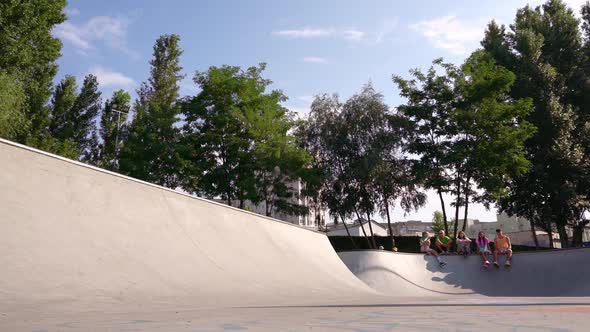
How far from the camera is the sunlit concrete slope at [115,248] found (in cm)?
429

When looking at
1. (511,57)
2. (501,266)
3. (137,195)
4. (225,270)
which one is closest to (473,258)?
(501,266)

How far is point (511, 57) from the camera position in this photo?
79.6 feet

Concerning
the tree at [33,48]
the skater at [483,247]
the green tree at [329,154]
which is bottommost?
the skater at [483,247]

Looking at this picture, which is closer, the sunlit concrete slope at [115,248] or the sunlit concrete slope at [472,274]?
the sunlit concrete slope at [115,248]

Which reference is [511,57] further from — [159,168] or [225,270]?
[225,270]

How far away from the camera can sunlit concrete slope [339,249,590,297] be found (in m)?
11.5

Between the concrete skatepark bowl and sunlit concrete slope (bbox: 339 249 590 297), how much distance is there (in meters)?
1.37

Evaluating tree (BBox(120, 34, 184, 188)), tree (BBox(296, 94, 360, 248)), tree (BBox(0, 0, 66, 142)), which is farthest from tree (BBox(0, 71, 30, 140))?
tree (BBox(296, 94, 360, 248))

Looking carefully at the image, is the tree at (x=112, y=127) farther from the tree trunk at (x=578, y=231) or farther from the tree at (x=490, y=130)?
the tree trunk at (x=578, y=231)

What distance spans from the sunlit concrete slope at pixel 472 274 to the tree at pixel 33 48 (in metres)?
19.4

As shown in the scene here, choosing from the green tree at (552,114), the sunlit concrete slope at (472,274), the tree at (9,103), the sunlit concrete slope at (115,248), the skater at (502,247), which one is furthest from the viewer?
the green tree at (552,114)

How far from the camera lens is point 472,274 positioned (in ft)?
42.2

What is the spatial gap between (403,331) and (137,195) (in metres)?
5.46

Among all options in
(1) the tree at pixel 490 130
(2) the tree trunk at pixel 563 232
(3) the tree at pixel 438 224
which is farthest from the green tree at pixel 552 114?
(3) the tree at pixel 438 224
